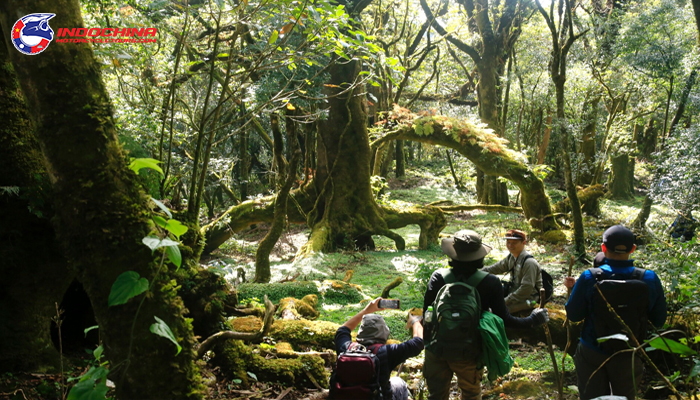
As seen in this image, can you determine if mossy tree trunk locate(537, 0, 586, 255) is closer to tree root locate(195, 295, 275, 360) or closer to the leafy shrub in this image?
the leafy shrub

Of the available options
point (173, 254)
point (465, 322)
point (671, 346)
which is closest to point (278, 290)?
point (465, 322)

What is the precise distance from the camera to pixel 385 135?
1238 cm

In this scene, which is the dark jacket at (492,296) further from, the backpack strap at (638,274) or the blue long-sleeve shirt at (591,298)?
the backpack strap at (638,274)

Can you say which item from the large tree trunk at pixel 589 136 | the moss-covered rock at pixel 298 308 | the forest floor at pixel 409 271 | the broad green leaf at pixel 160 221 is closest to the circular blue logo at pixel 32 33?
the broad green leaf at pixel 160 221

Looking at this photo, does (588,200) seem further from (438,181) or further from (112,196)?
(112,196)

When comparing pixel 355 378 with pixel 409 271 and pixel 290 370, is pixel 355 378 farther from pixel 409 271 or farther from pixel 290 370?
pixel 409 271

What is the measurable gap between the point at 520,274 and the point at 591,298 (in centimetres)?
135

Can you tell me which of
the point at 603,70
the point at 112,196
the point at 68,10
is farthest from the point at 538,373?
the point at 603,70

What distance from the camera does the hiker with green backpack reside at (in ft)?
9.39

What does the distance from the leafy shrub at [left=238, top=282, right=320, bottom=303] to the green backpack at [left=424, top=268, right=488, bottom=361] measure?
4.37 meters

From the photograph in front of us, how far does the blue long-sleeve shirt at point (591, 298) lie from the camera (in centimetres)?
299

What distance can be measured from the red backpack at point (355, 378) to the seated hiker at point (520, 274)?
2210 mm

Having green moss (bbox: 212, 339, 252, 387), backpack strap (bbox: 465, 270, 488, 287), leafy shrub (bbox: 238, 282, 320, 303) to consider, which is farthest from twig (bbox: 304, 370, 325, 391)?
leafy shrub (bbox: 238, 282, 320, 303)

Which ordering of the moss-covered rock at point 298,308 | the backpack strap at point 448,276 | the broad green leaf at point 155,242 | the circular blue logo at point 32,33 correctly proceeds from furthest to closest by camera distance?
the moss-covered rock at point 298,308 < the backpack strap at point 448,276 < the circular blue logo at point 32,33 < the broad green leaf at point 155,242
